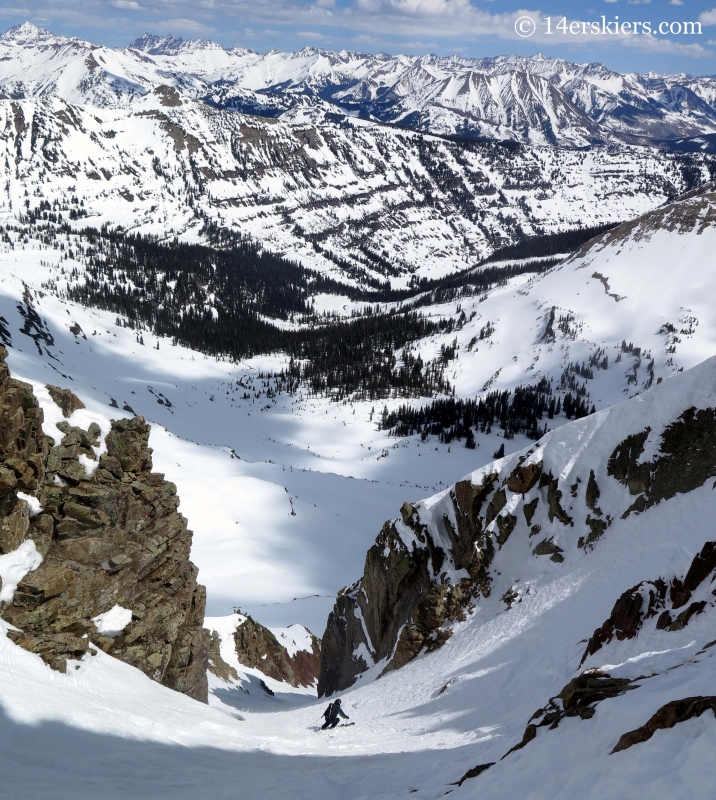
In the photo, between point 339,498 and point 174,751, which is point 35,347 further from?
point 174,751

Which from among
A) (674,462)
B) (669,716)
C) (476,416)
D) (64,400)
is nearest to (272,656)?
(64,400)

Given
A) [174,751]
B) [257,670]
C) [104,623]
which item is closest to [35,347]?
[257,670]

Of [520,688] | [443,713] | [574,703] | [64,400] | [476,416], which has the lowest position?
[443,713]

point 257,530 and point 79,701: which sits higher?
point 257,530

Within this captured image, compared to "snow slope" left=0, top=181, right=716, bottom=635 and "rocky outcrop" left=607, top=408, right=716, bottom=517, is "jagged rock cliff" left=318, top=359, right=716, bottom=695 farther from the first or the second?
"snow slope" left=0, top=181, right=716, bottom=635

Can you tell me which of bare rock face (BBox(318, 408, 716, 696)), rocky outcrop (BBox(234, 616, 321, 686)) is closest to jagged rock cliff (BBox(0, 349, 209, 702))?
bare rock face (BBox(318, 408, 716, 696))

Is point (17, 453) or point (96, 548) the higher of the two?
point (17, 453)

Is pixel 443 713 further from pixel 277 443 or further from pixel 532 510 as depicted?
pixel 277 443
